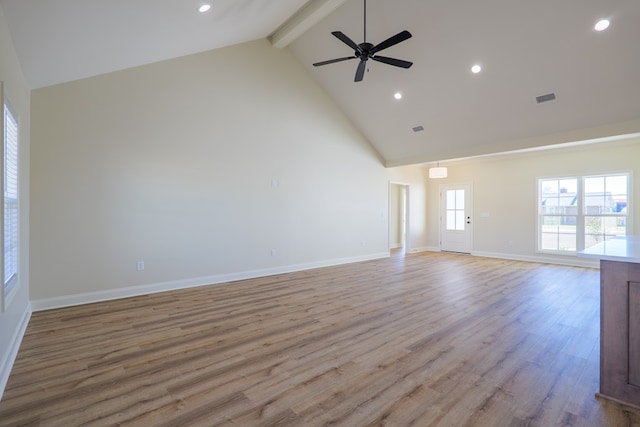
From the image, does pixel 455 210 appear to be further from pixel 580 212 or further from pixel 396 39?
pixel 396 39

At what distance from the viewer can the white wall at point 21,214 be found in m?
2.19

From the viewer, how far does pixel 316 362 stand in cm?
243

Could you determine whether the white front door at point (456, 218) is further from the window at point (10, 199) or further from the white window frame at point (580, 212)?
the window at point (10, 199)

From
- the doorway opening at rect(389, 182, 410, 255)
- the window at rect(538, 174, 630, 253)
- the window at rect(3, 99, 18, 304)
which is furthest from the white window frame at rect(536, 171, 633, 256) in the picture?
the window at rect(3, 99, 18, 304)

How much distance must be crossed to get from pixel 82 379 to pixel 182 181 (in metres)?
3.07

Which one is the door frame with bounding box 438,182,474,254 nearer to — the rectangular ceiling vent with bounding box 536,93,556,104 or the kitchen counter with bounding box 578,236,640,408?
the rectangular ceiling vent with bounding box 536,93,556,104

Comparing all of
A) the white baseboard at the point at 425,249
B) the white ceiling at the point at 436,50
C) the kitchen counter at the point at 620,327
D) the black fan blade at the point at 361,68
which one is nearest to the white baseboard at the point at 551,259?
the white baseboard at the point at 425,249

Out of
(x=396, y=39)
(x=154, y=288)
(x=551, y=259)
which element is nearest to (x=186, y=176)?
(x=154, y=288)

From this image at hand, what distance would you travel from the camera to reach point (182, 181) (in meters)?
4.73

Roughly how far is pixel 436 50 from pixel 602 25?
197 centimetres

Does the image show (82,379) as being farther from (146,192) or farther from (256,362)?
(146,192)

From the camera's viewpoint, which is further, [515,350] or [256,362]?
[515,350]

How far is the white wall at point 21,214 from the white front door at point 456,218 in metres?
9.02

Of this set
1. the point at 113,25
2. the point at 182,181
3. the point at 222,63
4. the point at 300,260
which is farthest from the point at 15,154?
the point at 300,260
